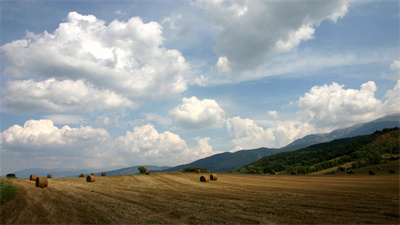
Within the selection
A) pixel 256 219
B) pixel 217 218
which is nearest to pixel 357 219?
pixel 256 219

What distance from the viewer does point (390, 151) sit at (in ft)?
224

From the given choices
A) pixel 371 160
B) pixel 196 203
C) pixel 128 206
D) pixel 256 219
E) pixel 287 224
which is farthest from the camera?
pixel 371 160

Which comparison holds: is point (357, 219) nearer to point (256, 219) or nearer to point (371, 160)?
point (256, 219)

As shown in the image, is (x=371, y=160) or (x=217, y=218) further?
(x=371, y=160)

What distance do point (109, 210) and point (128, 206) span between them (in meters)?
1.51

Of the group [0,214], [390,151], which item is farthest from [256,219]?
[390,151]

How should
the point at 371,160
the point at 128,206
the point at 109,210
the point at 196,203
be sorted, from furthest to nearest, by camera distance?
the point at 371,160
the point at 196,203
the point at 128,206
the point at 109,210

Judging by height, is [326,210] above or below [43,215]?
below

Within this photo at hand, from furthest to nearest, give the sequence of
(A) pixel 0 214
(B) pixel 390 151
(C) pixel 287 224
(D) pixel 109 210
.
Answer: (B) pixel 390 151, (D) pixel 109 210, (A) pixel 0 214, (C) pixel 287 224

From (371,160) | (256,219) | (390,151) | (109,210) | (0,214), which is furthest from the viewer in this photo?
(390,151)

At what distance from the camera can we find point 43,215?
41.3ft

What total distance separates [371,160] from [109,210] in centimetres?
6988

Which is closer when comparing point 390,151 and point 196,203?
point 196,203

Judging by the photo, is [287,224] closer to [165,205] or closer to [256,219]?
[256,219]
